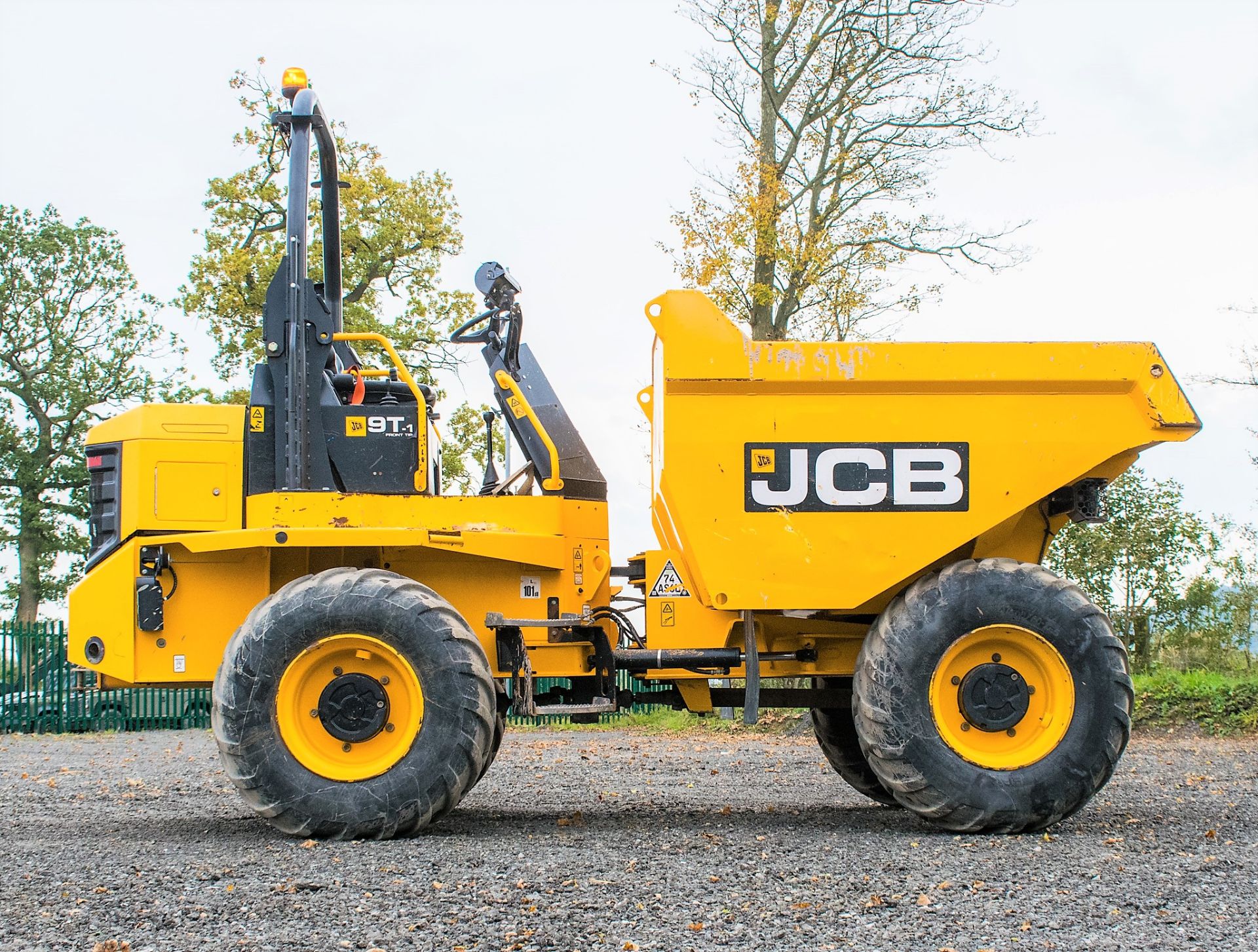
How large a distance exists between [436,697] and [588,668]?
114 centimetres

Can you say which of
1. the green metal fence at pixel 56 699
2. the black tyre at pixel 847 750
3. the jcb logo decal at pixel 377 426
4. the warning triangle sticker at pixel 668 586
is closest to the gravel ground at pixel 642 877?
the black tyre at pixel 847 750

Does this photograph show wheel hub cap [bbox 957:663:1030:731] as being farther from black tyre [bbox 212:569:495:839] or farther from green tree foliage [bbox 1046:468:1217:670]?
green tree foliage [bbox 1046:468:1217:670]

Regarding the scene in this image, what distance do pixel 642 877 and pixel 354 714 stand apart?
75.1 inches

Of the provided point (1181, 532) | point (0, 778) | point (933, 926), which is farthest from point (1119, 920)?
point (1181, 532)

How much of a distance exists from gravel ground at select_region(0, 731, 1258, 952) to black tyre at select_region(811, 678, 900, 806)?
0.15 metres

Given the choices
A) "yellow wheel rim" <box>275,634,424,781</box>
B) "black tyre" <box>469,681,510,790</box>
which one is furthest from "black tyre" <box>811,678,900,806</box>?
"yellow wheel rim" <box>275,634,424,781</box>

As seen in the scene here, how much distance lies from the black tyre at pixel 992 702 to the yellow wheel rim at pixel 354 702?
2355 mm

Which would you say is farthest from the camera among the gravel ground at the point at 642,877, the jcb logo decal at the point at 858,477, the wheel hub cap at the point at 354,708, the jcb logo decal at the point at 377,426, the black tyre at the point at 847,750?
the black tyre at the point at 847,750

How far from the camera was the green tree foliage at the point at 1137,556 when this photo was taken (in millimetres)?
16141

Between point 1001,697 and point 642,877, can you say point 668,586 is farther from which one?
point 642,877

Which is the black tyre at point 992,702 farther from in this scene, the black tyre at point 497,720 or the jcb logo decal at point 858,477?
the black tyre at point 497,720

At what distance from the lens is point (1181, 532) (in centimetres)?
1628

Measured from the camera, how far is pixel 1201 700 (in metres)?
15.0

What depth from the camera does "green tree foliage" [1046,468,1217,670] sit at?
1614 cm
